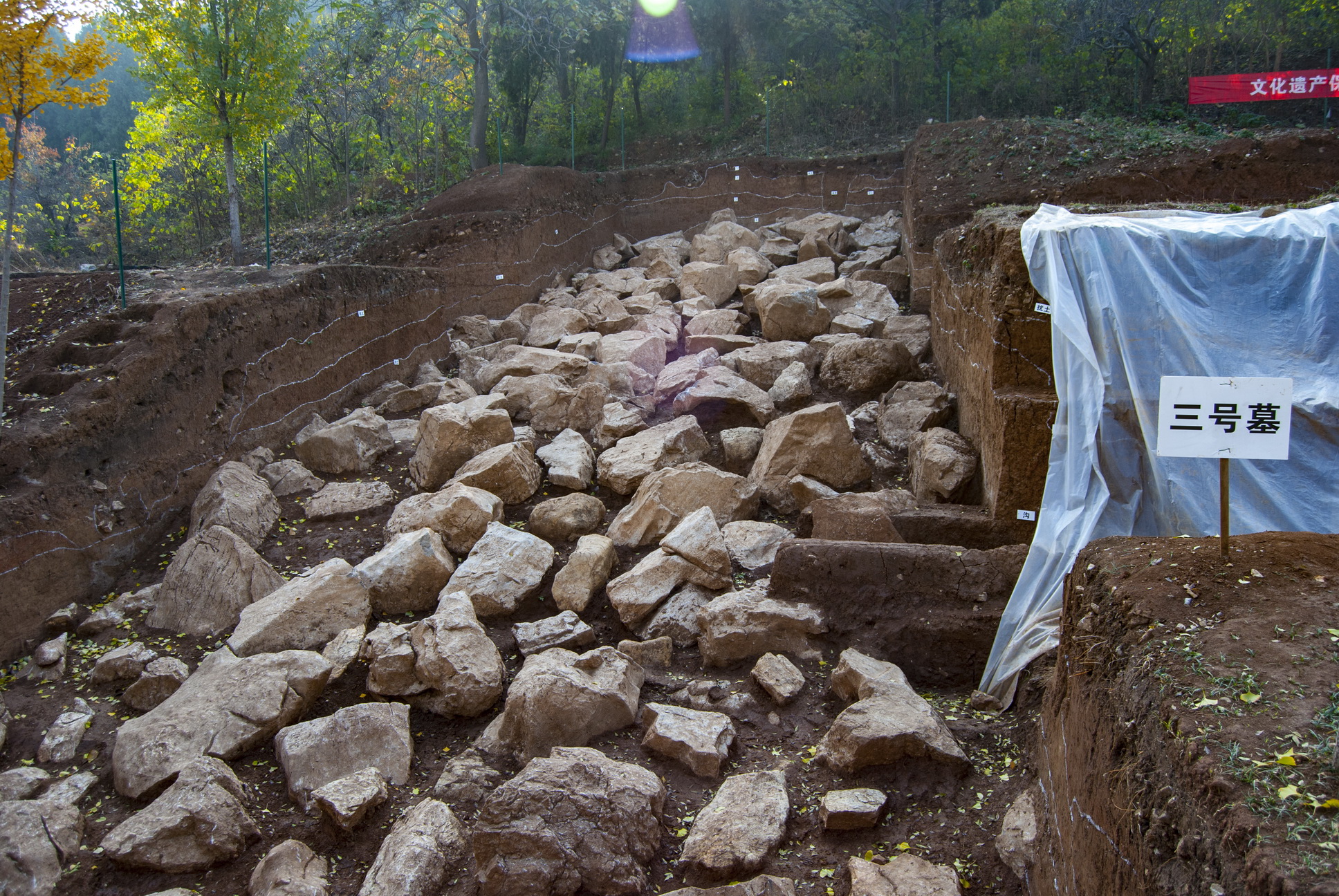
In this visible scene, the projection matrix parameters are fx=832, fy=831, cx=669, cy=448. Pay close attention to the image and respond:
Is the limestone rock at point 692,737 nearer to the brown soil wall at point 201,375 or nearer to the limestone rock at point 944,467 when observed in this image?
the limestone rock at point 944,467

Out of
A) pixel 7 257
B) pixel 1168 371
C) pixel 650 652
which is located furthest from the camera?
pixel 7 257

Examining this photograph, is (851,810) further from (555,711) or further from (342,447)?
(342,447)

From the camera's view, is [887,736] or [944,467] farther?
[944,467]

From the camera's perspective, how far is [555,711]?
387 centimetres

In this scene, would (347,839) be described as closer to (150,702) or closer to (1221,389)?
(150,702)

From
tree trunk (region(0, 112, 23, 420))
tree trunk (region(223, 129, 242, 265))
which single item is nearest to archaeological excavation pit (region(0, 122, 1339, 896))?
tree trunk (region(0, 112, 23, 420))

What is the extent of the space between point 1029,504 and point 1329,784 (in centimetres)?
295

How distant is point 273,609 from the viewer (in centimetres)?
470

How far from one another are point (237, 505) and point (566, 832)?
3.97 m

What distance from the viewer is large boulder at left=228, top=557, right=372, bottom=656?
15.0 ft

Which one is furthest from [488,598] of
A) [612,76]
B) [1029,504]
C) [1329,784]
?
[612,76]

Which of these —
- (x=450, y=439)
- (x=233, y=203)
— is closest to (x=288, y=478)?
(x=450, y=439)

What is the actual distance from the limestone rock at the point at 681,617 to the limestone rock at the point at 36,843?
9.07 feet

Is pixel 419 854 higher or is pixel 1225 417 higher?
pixel 1225 417
